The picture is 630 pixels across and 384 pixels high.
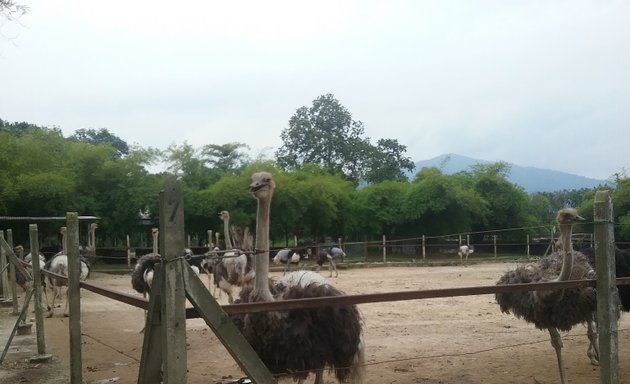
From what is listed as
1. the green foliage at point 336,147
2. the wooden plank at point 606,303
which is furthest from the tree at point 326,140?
the wooden plank at point 606,303

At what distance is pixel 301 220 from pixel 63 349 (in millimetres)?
18311

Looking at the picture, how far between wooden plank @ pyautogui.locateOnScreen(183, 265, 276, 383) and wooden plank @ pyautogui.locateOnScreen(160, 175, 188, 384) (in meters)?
0.05

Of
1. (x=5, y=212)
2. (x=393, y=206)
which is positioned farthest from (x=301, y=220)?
(x=5, y=212)

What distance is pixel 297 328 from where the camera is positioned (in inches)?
146

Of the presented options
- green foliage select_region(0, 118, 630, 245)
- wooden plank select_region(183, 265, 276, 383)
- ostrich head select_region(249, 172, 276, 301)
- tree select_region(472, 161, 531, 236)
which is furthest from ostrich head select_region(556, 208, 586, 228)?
tree select_region(472, 161, 531, 236)

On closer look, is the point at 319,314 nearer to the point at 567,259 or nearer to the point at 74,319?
the point at 74,319

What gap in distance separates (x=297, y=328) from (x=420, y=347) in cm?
319

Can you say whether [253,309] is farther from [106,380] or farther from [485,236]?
[485,236]

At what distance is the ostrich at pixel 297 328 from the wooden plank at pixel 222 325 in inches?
52.5

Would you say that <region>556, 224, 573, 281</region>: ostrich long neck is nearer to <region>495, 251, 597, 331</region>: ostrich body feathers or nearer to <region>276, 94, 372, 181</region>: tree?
<region>495, 251, 597, 331</region>: ostrich body feathers

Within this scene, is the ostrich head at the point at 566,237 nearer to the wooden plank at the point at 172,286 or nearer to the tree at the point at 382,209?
the wooden plank at the point at 172,286

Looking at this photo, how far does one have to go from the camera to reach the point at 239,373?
5.62 metres

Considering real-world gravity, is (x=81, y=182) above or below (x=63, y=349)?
above

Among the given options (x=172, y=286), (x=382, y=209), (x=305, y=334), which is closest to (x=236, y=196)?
(x=382, y=209)
